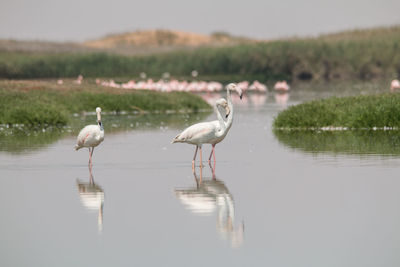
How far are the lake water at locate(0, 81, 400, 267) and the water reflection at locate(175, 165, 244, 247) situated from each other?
14 millimetres

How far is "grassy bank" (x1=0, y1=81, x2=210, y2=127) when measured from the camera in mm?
27375

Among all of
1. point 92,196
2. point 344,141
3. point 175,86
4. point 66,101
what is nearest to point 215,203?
point 92,196

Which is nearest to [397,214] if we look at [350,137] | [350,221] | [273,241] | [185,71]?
[350,221]

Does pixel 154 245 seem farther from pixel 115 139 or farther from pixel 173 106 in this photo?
pixel 173 106

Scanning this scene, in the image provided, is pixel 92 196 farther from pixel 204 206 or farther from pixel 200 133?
pixel 200 133

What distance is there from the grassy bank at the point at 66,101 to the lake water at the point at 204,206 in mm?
8065

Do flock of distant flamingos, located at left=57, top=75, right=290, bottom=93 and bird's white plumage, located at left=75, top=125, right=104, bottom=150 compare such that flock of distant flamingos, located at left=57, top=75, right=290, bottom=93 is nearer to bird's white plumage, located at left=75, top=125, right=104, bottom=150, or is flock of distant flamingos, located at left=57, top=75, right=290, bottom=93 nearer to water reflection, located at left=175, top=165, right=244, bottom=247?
bird's white plumage, located at left=75, top=125, right=104, bottom=150

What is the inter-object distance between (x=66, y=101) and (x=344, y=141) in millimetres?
16303

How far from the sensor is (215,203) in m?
11.5

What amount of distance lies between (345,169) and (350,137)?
5935 mm

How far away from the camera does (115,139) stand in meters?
22.1

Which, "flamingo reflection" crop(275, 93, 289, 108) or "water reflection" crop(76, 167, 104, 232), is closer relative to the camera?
"water reflection" crop(76, 167, 104, 232)

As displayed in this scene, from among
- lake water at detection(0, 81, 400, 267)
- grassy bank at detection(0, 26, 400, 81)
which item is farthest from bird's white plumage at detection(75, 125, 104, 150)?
grassy bank at detection(0, 26, 400, 81)

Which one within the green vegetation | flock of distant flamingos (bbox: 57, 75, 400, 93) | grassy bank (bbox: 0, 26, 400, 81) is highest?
grassy bank (bbox: 0, 26, 400, 81)
